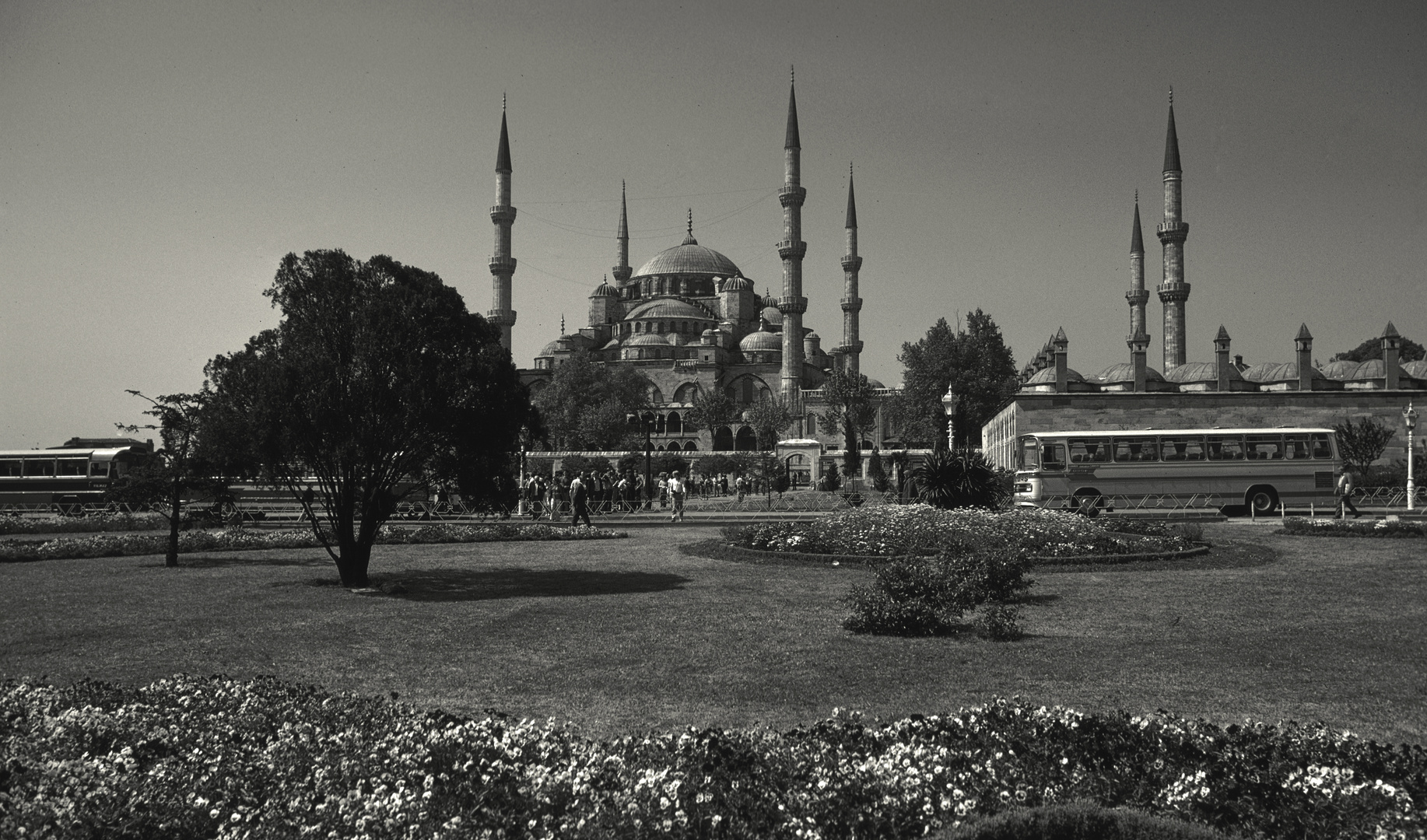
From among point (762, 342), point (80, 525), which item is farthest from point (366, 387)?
point (762, 342)

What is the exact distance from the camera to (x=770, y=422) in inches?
2452

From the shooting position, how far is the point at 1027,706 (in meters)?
4.91

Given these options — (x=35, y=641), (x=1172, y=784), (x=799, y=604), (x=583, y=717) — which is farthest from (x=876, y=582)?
(x=35, y=641)

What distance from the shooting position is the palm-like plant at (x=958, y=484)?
18156mm

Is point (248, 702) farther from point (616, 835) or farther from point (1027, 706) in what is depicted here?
point (1027, 706)

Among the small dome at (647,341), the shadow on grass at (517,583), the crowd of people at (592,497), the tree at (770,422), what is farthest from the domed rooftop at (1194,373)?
the shadow on grass at (517,583)

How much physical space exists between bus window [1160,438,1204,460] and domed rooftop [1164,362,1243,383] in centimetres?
3212

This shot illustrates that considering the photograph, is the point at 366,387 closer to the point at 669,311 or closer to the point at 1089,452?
the point at 1089,452

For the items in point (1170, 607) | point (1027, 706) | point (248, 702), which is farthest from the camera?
point (1170, 607)

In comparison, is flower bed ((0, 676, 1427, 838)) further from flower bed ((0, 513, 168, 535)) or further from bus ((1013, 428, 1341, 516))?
bus ((1013, 428, 1341, 516))

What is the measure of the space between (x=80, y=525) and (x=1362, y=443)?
32.4 meters

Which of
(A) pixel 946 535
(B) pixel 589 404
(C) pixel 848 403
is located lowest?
(A) pixel 946 535

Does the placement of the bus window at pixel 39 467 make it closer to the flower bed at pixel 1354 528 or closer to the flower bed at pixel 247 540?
the flower bed at pixel 247 540

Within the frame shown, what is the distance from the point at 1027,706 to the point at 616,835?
2.13 meters
